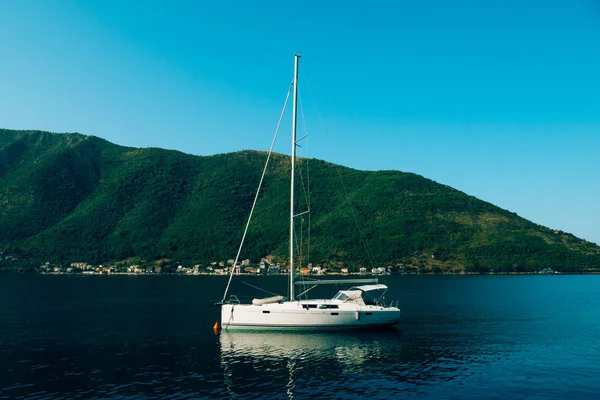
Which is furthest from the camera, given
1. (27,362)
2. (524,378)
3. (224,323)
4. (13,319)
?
(13,319)

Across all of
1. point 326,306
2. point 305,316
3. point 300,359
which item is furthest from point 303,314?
point 300,359

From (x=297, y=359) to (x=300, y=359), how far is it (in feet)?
0.77

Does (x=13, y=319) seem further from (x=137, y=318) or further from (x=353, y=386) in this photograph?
(x=353, y=386)

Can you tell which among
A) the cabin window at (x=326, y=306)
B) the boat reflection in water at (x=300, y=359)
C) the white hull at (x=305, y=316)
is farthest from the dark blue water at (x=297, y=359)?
the cabin window at (x=326, y=306)

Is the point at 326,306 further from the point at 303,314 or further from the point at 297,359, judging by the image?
the point at 297,359

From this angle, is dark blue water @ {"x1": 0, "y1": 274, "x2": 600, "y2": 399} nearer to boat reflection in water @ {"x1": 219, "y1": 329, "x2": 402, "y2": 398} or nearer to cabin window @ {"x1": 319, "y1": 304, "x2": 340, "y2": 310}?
boat reflection in water @ {"x1": 219, "y1": 329, "x2": 402, "y2": 398}

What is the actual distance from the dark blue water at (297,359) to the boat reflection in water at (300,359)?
0.29 ft

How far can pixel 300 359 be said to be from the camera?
36281mm

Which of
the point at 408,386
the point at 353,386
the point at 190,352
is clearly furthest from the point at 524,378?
the point at 190,352

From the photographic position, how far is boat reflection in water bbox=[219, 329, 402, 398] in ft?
97.3

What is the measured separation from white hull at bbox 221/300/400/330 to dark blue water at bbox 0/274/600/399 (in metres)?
1.10

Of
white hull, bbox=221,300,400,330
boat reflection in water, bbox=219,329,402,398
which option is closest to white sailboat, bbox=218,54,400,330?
white hull, bbox=221,300,400,330

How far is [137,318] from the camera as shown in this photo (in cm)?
6216

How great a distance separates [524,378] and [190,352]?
25.7m
